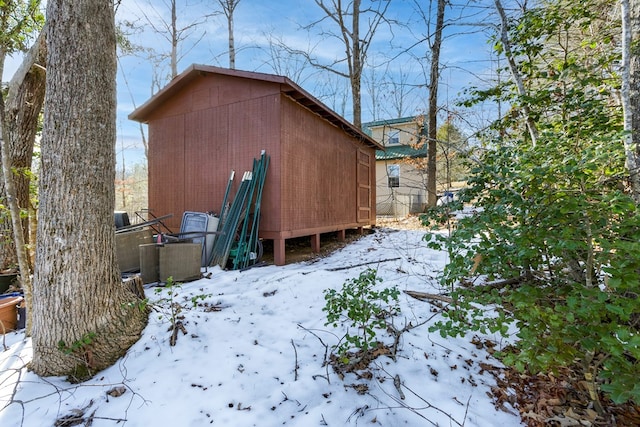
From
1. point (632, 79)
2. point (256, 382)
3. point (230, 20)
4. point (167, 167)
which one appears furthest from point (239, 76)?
point (230, 20)

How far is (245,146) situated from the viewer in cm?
535

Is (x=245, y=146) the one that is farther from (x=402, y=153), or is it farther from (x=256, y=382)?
(x=402, y=153)

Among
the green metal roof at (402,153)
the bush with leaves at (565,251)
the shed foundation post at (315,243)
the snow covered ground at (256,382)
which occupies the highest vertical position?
the green metal roof at (402,153)

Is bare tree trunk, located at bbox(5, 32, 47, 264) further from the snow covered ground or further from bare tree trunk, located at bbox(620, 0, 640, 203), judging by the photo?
bare tree trunk, located at bbox(620, 0, 640, 203)

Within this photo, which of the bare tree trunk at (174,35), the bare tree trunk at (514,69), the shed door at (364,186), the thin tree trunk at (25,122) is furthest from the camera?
the bare tree trunk at (174,35)

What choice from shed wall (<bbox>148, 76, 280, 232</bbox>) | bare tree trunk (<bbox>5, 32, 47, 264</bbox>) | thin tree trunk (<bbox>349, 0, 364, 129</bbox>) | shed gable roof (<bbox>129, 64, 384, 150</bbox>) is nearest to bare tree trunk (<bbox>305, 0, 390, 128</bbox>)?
thin tree trunk (<bbox>349, 0, 364, 129</bbox>)

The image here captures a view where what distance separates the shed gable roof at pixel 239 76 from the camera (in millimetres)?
4965

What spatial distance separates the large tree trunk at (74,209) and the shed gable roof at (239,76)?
10.00 ft

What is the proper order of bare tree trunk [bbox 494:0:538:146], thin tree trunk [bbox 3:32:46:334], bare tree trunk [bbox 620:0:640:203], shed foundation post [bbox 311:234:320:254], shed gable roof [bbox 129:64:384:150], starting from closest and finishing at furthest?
bare tree trunk [bbox 620:0:640:203] → bare tree trunk [bbox 494:0:538:146] → thin tree trunk [bbox 3:32:46:334] → shed gable roof [bbox 129:64:384:150] → shed foundation post [bbox 311:234:320:254]

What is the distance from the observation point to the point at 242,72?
5.14 metres

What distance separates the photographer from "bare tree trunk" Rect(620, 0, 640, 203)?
218 centimetres

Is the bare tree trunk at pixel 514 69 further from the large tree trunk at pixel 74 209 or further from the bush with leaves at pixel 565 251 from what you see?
the large tree trunk at pixel 74 209

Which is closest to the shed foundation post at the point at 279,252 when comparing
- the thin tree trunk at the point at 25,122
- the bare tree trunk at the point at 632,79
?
the thin tree trunk at the point at 25,122

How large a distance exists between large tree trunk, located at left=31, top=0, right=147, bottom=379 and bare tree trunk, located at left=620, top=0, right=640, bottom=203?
377 centimetres
